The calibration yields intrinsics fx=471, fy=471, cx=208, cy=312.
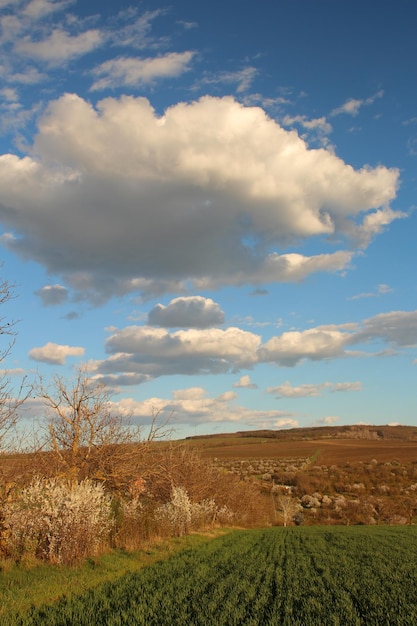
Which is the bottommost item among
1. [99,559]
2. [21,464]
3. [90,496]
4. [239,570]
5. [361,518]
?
[361,518]

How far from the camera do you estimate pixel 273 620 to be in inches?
379

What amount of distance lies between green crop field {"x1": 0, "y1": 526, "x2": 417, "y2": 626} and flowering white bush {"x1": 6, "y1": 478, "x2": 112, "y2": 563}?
213 centimetres

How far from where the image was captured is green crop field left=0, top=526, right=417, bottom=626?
9656 mm

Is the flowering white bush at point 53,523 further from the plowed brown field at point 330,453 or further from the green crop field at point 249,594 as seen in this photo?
the plowed brown field at point 330,453

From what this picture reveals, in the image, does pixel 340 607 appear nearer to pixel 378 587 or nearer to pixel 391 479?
pixel 378 587

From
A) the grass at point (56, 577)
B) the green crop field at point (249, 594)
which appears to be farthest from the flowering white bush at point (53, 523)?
the green crop field at point (249, 594)

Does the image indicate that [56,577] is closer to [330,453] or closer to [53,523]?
[53,523]

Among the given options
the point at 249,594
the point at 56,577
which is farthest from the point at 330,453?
the point at 56,577

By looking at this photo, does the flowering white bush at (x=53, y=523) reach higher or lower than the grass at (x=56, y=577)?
higher

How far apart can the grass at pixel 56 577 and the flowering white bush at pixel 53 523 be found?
607 mm

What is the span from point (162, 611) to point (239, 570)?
697 cm

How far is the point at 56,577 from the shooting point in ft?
41.9

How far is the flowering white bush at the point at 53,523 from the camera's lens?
1473 cm

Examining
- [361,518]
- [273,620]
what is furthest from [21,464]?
[361,518]
